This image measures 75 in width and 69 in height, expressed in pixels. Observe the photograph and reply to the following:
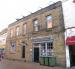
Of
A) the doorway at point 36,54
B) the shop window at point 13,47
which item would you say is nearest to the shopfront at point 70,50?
the doorway at point 36,54

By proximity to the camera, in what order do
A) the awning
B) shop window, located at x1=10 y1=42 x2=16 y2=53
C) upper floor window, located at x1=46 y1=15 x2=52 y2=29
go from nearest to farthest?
the awning < upper floor window, located at x1=46 y1=15 x2=52 y2=29 < shop window, located at x1=10 y1=42 x2=16 y2=53

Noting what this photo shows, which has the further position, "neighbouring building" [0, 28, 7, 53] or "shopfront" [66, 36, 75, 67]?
"neighbouring building" [0, 28, 7, 53]

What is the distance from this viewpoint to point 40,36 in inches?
776

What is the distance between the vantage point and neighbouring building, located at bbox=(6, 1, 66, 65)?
1702 centimetres

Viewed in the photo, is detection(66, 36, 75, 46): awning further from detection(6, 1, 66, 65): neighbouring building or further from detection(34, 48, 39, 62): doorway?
detection(34, 48, 39, 62): doorway

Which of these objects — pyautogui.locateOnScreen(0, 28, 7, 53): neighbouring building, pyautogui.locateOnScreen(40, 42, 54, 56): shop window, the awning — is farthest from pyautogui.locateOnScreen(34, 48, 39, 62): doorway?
pyautogui.locateOnScreen(0, 28, 7, 53): neighbouring building

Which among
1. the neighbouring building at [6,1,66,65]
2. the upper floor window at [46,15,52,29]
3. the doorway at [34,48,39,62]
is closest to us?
the neighbouring building at [6,1,66,65]

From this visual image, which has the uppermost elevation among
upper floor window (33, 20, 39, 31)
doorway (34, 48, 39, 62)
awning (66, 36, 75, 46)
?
upper floor window (33, 20, 39, 31)

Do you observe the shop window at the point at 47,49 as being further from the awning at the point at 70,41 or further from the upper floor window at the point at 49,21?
the awning at the point at 70,41

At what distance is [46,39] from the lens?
18.6 metres

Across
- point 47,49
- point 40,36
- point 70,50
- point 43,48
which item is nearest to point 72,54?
point 70,50

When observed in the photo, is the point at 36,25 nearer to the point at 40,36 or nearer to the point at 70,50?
the point at 40,36

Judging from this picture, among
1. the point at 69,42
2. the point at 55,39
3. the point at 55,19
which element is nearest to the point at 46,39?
the point at 55,39

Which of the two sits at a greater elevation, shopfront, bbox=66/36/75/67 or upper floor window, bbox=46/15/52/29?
upper floor window, bbox=46/15/52/29
